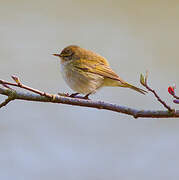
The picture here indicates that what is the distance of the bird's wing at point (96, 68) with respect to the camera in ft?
8.95

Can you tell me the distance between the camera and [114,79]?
2.69 m

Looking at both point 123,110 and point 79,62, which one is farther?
point 79,62

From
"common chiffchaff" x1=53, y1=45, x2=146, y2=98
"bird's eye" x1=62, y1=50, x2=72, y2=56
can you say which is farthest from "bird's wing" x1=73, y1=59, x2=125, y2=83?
"bird's eye" x1=62, y1=50, x2=72, y2=56

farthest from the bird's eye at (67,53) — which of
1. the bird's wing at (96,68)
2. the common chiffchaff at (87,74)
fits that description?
the bird's wing at (96,68)

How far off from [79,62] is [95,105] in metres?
1.45

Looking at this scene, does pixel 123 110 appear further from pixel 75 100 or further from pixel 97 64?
pixel 97 64

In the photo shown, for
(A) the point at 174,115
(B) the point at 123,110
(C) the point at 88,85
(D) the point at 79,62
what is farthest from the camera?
(D) the point at 79,62

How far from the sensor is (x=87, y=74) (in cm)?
275

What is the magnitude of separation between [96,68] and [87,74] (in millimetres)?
114

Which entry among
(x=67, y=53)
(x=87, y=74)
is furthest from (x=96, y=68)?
(x=67, y=53)

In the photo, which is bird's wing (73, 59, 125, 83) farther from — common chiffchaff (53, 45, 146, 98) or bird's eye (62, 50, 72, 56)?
bird's eye (62, 50, 72, 56)

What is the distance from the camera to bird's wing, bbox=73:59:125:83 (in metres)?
2.73

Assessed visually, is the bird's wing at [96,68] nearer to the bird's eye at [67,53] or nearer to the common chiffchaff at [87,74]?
the common chiffchaff at [87,74]

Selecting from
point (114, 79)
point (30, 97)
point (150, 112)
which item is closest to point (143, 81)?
point (150, 112)
